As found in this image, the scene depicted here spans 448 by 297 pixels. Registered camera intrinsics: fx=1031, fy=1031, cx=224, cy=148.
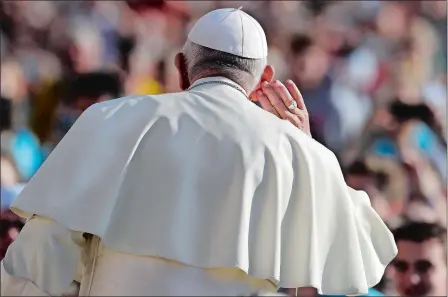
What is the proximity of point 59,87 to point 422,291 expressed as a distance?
2413 millimetres

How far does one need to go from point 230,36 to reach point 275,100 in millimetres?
326

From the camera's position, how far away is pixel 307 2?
289 inches

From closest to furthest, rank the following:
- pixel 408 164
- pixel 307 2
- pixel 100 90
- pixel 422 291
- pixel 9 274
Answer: pixel 9 274, pixel 422 291, pixel 100 90, pixel 408 164, pixel 307 2

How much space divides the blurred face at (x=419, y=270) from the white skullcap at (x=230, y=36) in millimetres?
2424

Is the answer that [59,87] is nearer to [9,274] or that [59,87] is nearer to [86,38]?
[86,38]

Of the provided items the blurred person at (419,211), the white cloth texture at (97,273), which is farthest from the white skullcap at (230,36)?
the blurred person at (419,211)

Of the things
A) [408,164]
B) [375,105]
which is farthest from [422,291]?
[375,105]

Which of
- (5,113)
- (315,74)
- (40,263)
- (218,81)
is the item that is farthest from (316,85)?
(40,263)

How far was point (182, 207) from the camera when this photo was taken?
8.77 ft

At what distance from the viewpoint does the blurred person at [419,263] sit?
17.0 ft

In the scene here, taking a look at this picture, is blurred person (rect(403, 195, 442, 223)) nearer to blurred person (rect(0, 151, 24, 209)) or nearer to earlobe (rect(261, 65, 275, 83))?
blurred person (rect(0, 151, 24, 209))

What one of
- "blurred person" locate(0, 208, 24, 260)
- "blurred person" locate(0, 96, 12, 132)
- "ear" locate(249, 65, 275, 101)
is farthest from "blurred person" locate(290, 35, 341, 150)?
"ear" locate(249, 65, 275, 101)

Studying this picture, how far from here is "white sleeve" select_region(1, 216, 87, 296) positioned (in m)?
2.61

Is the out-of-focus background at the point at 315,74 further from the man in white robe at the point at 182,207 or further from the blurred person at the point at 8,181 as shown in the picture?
the man in white robe at the point at 182,207
